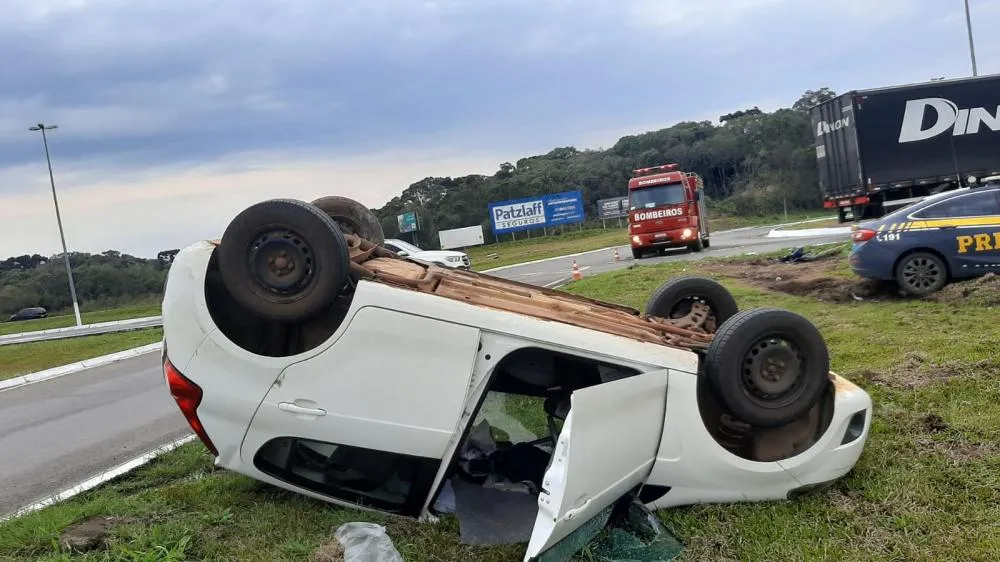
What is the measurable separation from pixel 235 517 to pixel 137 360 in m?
10.2

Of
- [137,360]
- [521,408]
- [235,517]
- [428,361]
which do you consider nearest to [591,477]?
[428,361]

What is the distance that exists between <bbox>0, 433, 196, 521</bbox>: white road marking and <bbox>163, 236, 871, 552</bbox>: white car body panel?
2023 mm

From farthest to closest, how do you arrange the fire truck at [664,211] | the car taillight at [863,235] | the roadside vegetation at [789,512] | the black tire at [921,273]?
the fire truck at [664,211]
the car taillight at [863,235]
the black tire at [921,273]
the roadside vegetation at [789,512]

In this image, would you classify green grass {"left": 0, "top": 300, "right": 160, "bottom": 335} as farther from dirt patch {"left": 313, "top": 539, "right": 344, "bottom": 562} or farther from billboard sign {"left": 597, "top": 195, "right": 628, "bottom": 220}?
dirt patch {"left": 313, "top": 539, "right": 344, "bottom": 562}

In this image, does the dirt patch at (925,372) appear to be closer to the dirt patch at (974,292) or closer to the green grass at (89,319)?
the dirt patch at (974,292)

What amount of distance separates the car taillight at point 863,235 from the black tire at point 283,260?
876cm

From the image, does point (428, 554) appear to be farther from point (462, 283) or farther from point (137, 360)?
point (137, 360)

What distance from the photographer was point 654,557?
10.4 feet

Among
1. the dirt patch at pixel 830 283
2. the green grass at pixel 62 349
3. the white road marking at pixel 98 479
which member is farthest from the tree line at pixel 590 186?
the white road marking at pixel 98 479

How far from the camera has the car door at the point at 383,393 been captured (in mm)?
3314

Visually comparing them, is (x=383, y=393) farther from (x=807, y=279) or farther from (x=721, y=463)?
(x=807, y=279)

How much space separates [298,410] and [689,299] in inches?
116

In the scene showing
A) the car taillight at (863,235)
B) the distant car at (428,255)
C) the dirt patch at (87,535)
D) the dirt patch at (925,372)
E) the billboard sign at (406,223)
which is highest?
the billboard sign at (406,223)

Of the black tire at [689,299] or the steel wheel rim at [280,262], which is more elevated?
the steel wheel rim at [280,262]
